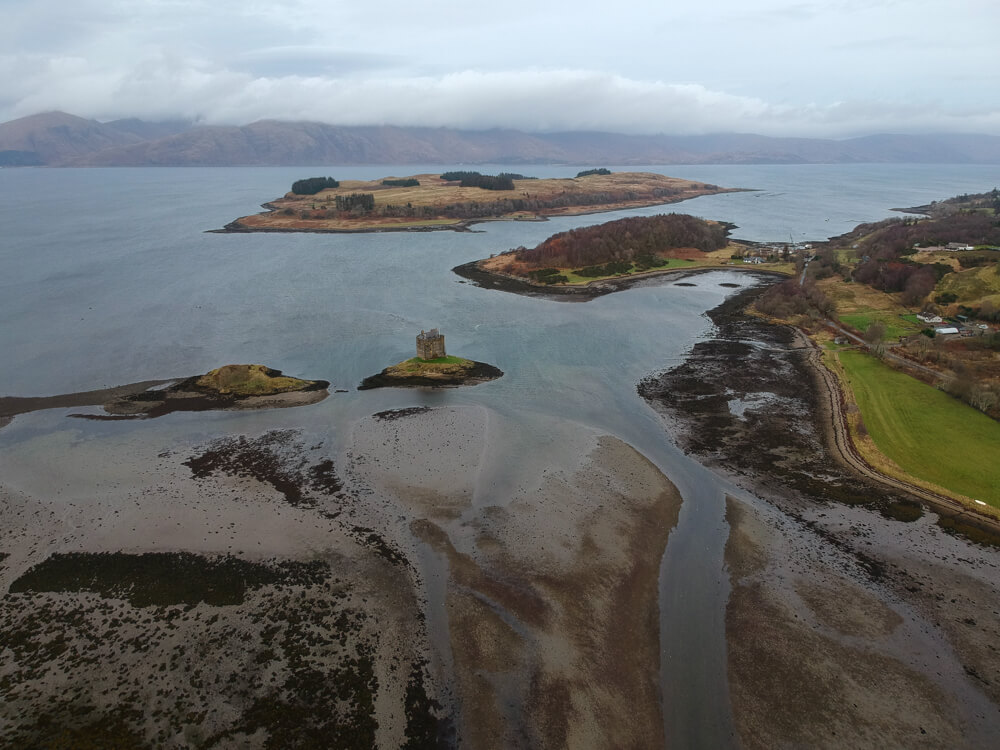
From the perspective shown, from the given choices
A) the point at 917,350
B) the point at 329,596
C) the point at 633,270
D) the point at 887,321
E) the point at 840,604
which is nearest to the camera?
the point at 840,604

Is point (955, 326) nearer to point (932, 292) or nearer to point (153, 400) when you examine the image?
point (932, 292)

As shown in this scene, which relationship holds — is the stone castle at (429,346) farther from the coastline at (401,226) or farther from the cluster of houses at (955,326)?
the coastline at (401,226)

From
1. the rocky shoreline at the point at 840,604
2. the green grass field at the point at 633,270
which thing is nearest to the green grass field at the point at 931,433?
the rocky shoreline at the point at 840,604

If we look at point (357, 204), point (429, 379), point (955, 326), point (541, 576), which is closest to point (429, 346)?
point (429, 379)

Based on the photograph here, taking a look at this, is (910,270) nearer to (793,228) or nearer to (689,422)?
(689,422)

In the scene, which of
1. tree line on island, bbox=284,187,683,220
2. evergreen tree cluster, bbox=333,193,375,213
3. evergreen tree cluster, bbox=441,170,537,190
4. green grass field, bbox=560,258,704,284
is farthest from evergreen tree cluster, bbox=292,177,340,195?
green grass field, bbox=560,258,704,284

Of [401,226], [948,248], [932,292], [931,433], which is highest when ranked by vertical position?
[401,226]
